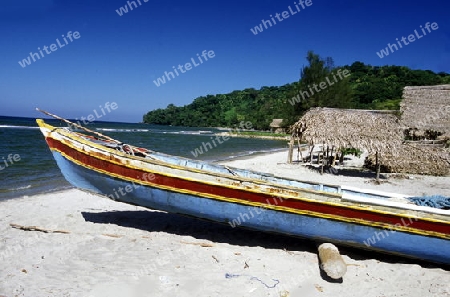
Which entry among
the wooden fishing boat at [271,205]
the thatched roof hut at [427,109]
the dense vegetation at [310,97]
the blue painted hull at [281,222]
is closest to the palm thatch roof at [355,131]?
the thatched roof hut at [427,109]

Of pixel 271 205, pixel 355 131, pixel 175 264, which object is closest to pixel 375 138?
pixel 355 131

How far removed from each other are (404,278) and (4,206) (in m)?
8.93

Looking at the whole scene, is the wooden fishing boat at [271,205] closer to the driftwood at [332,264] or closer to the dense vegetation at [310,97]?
the driftwood at [332,264]

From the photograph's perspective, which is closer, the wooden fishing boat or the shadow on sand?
the wooden fishing boat

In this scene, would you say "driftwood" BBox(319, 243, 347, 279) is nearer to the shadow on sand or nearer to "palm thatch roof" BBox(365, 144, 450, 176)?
the shadow on sand

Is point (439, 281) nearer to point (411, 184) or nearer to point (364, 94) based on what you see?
point (411, 184)

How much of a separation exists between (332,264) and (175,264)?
2.37 m

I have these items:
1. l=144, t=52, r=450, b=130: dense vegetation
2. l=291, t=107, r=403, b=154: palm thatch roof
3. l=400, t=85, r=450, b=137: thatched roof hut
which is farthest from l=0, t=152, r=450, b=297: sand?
l=144, t=52, r=450, b=130: dense vegetation

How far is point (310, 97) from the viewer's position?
139 ft

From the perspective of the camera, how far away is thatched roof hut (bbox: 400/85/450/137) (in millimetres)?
15995

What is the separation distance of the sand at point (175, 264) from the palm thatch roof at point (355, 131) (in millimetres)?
7825

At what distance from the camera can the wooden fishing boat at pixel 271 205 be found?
4.73m

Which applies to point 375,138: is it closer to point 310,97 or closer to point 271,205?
point 271,205

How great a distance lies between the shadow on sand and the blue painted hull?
418 mm
